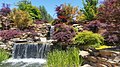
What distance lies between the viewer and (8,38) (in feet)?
50.9

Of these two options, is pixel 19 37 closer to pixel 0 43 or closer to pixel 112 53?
pixel 0 43

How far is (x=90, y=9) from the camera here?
761 inches

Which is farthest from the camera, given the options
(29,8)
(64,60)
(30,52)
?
(29,8)

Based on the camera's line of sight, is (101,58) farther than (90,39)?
No

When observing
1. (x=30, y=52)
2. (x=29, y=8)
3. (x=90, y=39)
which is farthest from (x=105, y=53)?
(x=29, y=8)

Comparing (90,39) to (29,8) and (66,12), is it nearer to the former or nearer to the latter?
(66,12)

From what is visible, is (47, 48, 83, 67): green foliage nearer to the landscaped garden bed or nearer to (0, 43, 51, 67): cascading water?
the landscaped garden bed

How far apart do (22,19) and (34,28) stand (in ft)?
4.10

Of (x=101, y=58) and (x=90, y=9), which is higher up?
(x=90, y=9)

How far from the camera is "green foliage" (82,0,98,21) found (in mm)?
19109

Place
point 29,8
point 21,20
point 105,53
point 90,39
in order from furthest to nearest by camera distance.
A: 1. point 29,8
2. point 21,20
3. point 90,39
4. point 105,53

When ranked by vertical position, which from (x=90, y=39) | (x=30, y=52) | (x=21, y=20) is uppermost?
(x=21, y=20)

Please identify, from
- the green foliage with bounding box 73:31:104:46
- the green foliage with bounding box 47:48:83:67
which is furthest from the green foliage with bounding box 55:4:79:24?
the green foliage with bounding box 47:48:83:67

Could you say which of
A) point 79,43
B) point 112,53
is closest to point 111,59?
point 112,53
